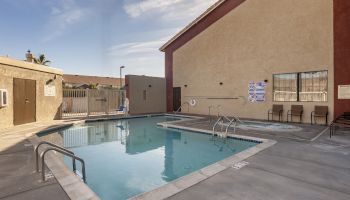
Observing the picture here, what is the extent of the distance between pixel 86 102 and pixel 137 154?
33.6ft

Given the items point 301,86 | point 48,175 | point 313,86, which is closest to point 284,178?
point 48,175

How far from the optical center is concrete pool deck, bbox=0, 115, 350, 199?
3.09m

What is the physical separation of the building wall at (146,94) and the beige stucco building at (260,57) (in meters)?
2.19

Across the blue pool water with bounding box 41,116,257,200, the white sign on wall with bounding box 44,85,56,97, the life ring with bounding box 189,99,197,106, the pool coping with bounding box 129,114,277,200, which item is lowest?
the blue pool water with bounding box 41,116,257,200

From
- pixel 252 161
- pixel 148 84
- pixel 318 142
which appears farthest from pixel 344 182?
pixel 148 84

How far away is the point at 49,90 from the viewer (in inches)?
474

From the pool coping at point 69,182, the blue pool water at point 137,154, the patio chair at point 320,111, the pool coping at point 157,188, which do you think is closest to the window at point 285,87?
the patio chair at point 320,111

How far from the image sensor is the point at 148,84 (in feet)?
57.9

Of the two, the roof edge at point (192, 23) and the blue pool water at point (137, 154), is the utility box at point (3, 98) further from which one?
the roof edge at point (192, 23)

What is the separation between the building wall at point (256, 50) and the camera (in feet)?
33.9

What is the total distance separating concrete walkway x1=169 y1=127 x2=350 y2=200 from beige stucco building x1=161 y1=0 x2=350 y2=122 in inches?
255

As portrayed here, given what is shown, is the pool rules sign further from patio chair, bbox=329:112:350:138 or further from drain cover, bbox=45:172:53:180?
drain cover, bbox=45:172:53:180

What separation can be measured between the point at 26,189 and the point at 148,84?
14632 millimetres

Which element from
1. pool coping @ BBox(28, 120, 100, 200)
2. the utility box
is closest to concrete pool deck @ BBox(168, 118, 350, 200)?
pool coping @ BBox(28, 120, 100, 200)
